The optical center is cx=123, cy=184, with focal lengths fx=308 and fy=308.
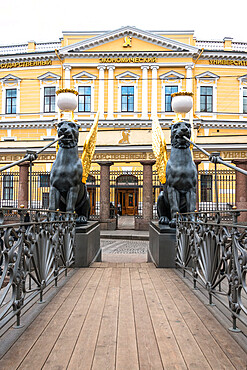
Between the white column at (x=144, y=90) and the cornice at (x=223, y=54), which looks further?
the cornice at (x=223, y=54)

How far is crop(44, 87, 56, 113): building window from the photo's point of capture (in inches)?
1073

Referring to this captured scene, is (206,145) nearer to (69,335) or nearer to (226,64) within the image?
(69,335)

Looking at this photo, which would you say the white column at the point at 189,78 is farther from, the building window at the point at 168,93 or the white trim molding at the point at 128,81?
the white trim molding at the point at 128,81

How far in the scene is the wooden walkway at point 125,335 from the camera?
2053 millimetres

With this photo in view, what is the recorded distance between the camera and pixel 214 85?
26.9 meters

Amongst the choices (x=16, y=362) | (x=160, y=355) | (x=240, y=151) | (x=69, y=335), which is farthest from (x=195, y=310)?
(x=240, y=151)

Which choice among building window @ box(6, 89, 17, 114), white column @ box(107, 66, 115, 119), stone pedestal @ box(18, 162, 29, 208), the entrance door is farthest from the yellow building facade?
stone pedestal @ box(18, 162, 29, 208)

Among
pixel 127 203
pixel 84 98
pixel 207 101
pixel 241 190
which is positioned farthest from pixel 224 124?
pixel 241 190

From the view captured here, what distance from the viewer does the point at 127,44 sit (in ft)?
85.6

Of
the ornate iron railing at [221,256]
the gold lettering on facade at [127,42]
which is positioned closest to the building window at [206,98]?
the gold lettering on facade at [127,42]

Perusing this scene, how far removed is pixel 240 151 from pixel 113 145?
20.3ft

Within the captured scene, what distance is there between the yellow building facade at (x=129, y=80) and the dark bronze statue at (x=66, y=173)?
19150mm

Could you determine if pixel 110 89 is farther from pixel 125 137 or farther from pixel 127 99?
pixel 125 137

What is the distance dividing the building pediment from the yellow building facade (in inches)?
3.0
